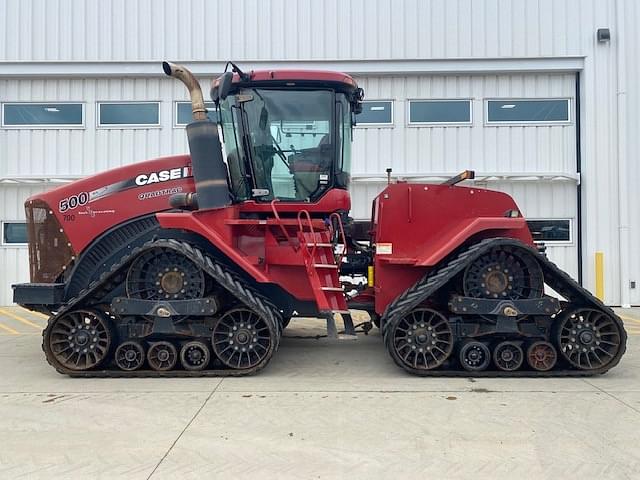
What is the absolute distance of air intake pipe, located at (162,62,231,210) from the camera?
5105mm

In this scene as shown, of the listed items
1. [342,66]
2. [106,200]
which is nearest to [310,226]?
[106,200]

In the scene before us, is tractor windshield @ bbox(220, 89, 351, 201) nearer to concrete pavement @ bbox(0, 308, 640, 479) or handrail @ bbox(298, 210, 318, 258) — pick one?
handrail @ bbox(298, 210, 318, 258)

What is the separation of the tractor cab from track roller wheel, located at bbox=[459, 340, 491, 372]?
6.89 feet

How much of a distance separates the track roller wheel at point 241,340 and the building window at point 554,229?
297 inches

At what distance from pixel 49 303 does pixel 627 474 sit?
202 inches

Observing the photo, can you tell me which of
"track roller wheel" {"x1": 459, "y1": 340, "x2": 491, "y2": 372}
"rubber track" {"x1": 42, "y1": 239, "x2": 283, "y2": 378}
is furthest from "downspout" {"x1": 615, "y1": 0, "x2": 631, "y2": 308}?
"rubber track" {"x1": 42, "y1": 239, "x2": 283, "y2": 378}

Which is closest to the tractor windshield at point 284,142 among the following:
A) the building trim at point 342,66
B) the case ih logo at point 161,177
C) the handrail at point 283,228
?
the handrail at point 283,228

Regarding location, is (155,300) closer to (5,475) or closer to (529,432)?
(5,475)

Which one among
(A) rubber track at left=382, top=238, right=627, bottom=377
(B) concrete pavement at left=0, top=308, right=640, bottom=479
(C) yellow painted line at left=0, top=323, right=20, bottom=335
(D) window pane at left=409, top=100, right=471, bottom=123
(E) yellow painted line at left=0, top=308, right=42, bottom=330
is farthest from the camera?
(D) window pane at left=409, top=100, right=471, bottom=123

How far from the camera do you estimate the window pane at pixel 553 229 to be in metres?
10.5

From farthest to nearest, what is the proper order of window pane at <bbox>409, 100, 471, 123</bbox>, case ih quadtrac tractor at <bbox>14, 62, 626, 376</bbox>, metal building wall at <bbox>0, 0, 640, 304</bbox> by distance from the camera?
window pane at <bbox>409, 100, 471, 123</bbox>
metal building wall at <bbox>0, 0, 640, 304</bbox>
case ih quadtrac tractor at <bbox>14, 62, 626, 376</bbox>

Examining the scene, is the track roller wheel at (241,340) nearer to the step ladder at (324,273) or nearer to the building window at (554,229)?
the step ladder at (324,273)

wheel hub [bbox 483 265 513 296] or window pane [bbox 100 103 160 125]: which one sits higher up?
window pane [bbox 100 103 160 125]

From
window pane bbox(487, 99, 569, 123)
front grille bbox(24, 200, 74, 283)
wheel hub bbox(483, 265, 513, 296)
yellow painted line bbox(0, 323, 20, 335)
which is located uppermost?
window pane bbox(487, 99, 569, 123)
